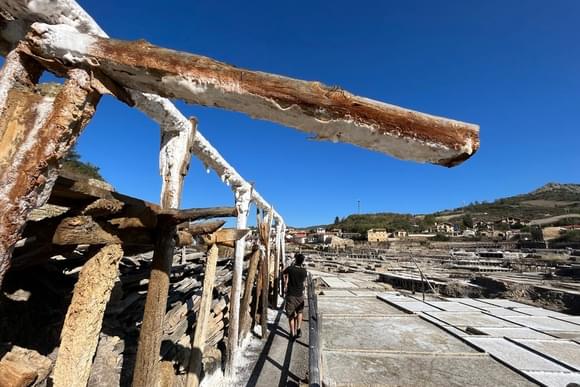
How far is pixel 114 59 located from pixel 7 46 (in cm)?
86

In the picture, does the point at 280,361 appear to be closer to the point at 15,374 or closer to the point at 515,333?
the point at 515,333

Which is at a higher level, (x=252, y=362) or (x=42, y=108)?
(x=42, y=108)

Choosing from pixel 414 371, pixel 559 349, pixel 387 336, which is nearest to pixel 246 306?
pixel 387 336

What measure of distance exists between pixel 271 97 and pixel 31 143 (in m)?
1.07

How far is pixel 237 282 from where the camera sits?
5.80m

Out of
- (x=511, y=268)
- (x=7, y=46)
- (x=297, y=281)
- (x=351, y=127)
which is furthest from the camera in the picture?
(x=511, y=268)

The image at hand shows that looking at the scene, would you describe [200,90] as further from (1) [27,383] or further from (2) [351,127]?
(1) [27,383]

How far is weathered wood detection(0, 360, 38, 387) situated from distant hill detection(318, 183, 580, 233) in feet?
243

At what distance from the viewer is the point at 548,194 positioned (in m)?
112

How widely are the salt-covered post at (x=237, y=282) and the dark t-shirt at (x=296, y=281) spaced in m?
1.46

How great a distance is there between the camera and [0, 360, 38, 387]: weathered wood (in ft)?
4.45

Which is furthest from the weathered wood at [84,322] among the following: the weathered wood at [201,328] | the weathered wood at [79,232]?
the weathered wood at [201,328]

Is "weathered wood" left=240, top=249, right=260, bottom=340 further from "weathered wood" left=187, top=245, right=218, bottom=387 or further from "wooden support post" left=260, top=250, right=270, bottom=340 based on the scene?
"weathered wood" left=187, top=245, right=218, bottom=387

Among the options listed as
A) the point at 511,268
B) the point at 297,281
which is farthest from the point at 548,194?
the point at 297,281
